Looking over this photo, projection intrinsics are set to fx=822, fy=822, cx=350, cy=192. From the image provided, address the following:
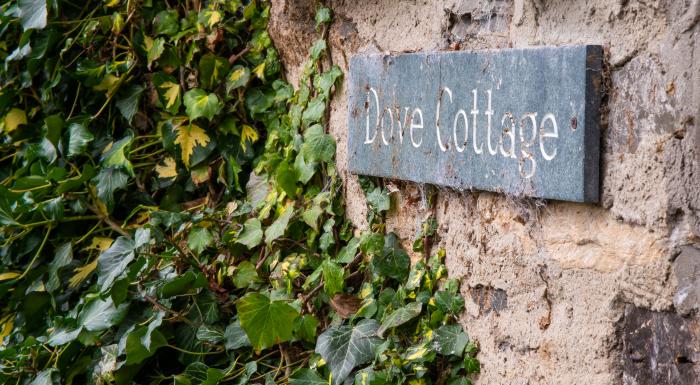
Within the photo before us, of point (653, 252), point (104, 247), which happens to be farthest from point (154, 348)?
point (653, 252)

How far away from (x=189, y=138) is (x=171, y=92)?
17 cm

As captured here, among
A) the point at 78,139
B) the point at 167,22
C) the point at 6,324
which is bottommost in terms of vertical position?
the point at 6,324

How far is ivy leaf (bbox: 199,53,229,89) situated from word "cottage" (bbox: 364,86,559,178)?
0.80m

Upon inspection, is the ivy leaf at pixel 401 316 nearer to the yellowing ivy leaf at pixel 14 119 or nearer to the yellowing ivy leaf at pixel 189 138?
the yellowing ivy leaf at pixel 189 138

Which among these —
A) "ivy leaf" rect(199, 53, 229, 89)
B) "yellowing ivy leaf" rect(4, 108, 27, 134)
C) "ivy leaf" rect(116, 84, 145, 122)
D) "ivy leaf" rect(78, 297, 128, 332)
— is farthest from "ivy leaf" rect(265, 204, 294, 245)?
"yellowing ivy leaf" rect(4, 108, 27, 134)

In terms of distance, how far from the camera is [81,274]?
273 centimetres

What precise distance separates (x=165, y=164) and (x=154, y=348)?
29.9 inches

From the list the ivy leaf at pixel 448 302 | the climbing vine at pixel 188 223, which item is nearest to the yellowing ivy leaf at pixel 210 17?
the climbing vine at pixel 188 223

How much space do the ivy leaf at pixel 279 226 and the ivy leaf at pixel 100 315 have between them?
473mm

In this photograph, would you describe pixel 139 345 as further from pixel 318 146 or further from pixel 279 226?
pixel 318 146

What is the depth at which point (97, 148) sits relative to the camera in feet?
9.43

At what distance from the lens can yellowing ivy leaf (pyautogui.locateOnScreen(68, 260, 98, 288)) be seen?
272 centimetres

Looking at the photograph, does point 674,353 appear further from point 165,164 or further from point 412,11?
point 165,164

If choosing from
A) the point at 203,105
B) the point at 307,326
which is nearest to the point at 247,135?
the point at 203,105
